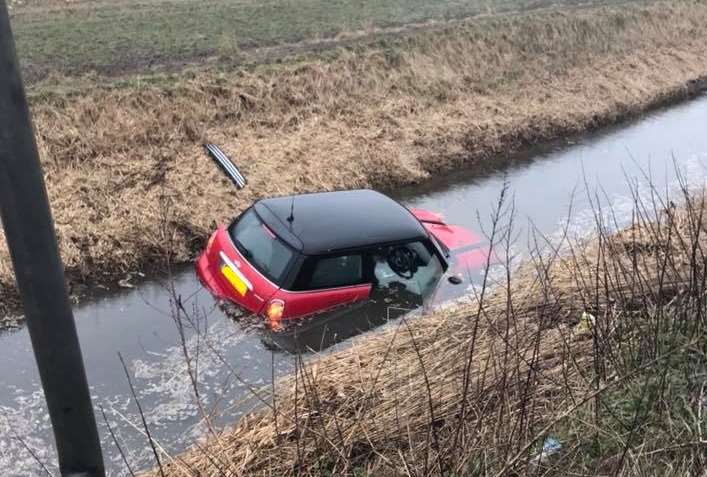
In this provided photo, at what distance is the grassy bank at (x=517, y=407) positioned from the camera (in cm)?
364

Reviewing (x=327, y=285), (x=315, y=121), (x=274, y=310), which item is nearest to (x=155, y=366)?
(x=274, y=310)

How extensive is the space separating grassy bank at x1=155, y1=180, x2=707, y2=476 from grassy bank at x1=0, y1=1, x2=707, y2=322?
3779 mm

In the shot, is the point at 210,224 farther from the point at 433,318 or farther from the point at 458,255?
the point at 433,318

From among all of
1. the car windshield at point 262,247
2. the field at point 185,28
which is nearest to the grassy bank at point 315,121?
the car windshield at point 262,247

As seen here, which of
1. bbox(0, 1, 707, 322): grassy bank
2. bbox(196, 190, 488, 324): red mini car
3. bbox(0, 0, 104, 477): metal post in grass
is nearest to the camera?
bbox(0, 0, 104, 477): metal post in grass

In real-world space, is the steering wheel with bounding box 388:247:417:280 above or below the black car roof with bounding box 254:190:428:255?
below

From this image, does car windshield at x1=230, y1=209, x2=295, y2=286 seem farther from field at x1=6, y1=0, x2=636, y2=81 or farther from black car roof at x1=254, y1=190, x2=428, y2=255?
field at x1=6, y1=0, x2=636, y2=81

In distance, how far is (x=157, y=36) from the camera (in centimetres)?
1917

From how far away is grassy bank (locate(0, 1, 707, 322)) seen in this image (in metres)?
11.2

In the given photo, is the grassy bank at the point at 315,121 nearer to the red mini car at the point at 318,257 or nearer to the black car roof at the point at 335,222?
the red mini car at the point at 318,257

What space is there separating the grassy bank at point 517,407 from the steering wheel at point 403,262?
2.91 m

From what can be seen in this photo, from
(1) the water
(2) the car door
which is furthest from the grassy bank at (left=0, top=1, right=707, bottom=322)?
(2) the car door

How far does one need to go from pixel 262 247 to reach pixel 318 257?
667mm

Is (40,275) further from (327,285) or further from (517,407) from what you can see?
(327,285)
